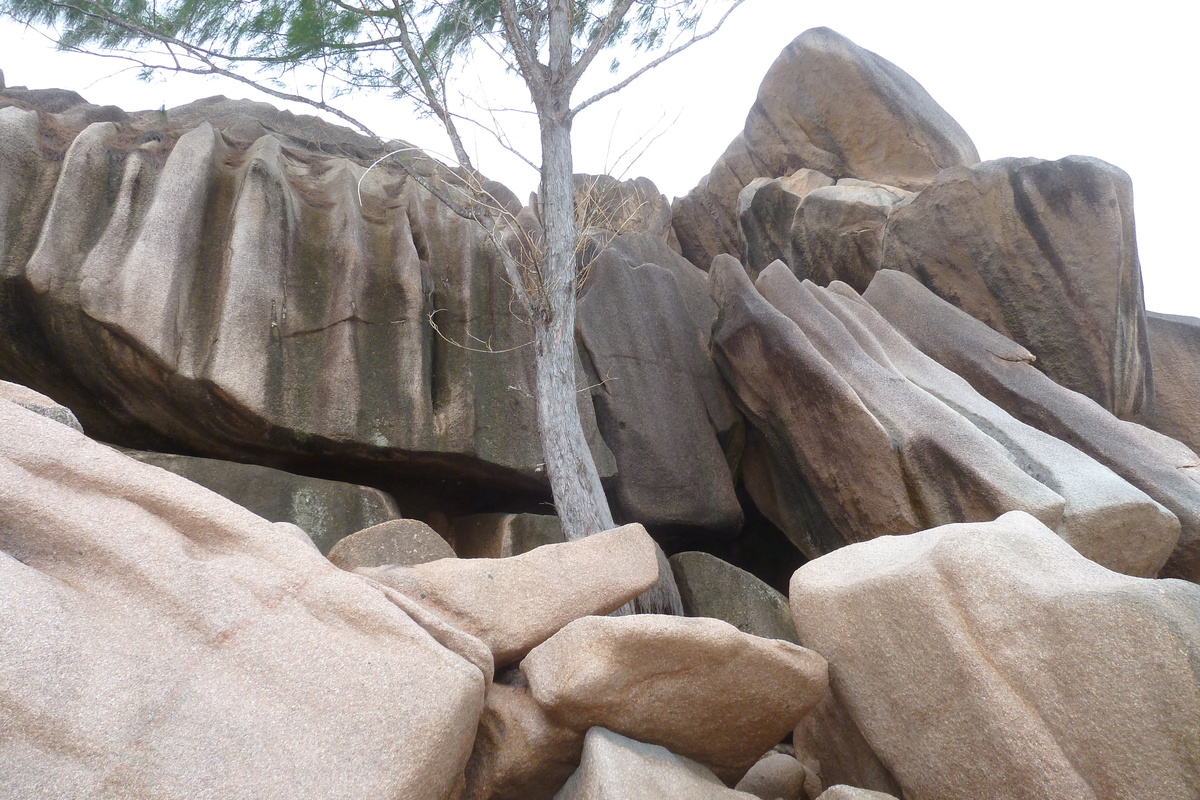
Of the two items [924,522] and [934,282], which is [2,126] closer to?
[924,522]

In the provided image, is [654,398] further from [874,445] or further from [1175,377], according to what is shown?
[1175,377]

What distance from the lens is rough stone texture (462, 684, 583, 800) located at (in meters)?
2.58

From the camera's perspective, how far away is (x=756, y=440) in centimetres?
675

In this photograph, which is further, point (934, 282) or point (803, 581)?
point (934, 282)

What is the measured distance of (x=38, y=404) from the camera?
2965mm

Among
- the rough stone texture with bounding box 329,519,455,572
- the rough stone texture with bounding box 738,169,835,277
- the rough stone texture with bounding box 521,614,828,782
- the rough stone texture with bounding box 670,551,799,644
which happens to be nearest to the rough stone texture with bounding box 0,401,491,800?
the rough stone texture with bounding box 521,614,828,782

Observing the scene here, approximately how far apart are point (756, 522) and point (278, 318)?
4.01 meters

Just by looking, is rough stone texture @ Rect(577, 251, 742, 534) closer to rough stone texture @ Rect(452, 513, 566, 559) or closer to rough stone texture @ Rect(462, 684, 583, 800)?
rough stone texture @ Rect(452, 513, 566, 559)

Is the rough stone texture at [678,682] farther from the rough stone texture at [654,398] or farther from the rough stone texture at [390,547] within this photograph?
the rough stone texture at [654,398]

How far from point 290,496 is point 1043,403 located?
5015 millimetres

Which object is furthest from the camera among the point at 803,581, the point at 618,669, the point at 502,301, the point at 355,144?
the point at 355,144

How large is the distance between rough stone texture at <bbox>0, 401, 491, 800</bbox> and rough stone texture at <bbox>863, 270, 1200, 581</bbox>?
4.42m

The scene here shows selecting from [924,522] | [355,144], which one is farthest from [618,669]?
[355,144]

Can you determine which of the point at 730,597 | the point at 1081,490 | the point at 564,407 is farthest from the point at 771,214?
the point at 1081,490
